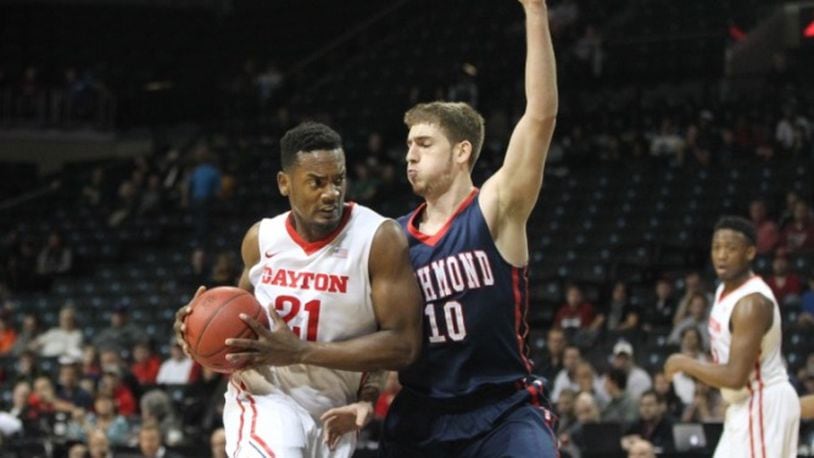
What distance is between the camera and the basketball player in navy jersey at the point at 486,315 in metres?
5.60

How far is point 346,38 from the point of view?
26047mm

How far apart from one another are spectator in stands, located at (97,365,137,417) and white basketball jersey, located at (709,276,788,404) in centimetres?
803

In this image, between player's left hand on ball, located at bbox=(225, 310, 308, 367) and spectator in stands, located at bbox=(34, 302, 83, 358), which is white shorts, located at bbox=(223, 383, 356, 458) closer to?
player's left hand on ball, located at bbox=(225, 310, 308, 367)

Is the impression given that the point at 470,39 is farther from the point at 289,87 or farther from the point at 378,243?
the point at 378,243

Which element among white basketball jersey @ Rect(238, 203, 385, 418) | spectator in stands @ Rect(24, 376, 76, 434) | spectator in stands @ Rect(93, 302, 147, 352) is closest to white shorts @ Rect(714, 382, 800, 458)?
white basketball jersey @ Rect(238, 203, 385, 418)

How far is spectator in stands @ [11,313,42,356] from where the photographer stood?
691 inches

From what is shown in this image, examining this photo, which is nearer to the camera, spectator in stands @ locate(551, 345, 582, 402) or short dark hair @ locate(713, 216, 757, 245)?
short dark hair @ locate(713, 216, 757, 245)

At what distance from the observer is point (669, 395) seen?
12.3 m

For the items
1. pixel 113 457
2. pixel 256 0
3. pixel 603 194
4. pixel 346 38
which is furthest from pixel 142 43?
pixel 113 457

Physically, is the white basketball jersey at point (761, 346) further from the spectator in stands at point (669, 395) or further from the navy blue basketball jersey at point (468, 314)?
the spectator in stands at point (669, 395)

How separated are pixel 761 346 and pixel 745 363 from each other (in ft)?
0.62

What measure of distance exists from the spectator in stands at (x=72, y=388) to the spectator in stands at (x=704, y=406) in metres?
5.68

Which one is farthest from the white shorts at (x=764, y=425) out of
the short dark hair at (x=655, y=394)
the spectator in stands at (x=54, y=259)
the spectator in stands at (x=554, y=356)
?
the spectator in stands at (x=54, y=259)

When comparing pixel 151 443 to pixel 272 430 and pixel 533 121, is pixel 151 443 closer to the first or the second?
pixel 272 430
